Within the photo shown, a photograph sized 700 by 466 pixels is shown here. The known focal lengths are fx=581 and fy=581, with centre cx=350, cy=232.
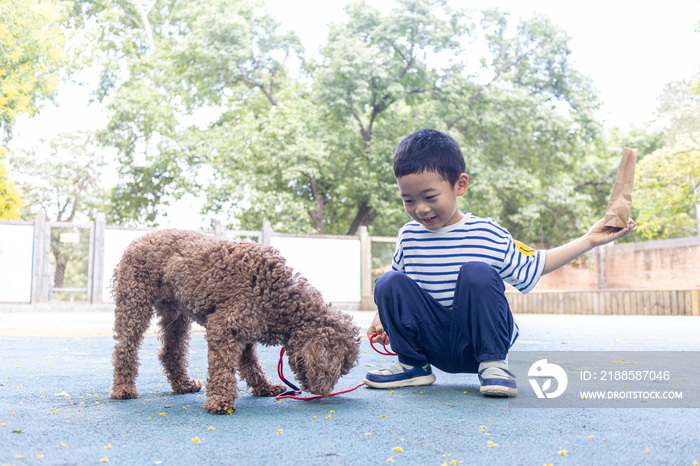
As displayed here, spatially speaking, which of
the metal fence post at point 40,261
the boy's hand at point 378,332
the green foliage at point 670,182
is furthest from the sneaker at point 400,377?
the green foliage at point 670,182

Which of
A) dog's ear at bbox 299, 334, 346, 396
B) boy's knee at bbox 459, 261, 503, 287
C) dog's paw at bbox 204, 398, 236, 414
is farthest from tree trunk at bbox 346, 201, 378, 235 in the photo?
dog's paw at bbox 204, 398, 236, 414

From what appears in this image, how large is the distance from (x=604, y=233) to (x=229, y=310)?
5.14 ft

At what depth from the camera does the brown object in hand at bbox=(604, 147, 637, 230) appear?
7.63ft

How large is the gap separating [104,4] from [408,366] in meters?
24.6

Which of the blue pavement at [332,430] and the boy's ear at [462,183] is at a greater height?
the boy's ear at [462,183]

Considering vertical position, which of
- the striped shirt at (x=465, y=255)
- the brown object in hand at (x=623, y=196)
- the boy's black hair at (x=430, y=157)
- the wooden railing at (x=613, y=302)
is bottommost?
the wooden railing at (x=613, y=302)

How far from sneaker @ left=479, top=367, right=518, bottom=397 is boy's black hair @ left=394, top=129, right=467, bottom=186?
0.85m

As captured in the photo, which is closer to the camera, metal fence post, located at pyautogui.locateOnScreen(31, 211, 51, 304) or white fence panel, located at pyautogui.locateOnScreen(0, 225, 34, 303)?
white fence panel, located at pyautogui.locateOnScreen(0, 225, 34, 303)

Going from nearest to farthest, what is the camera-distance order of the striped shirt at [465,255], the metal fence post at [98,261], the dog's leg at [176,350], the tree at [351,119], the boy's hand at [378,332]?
the striped shirt at [465,255] < the dog's leg at [176,350] < the boy's hand at [378,332] < the metal fence post at [98,261] < the tree at [351,119]

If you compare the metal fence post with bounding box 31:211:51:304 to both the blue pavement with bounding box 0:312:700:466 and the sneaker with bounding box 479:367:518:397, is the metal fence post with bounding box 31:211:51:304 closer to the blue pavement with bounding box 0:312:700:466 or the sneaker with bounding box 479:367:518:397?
the blue pavement with bounding box 0:312:700:466

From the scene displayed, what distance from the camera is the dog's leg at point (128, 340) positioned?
2572 mm

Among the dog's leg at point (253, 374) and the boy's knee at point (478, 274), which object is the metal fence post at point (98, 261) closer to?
the dog's leg at point (253, 374)

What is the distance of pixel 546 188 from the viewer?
63.1 ft

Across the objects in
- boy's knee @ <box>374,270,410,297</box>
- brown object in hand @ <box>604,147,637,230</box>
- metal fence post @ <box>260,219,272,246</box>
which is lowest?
boy's knee @ <box>374,270,410,297</box>
